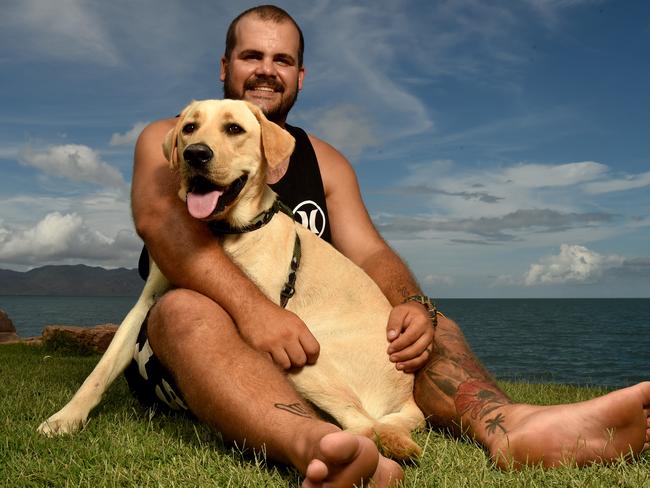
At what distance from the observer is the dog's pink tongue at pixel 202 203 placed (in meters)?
3.67

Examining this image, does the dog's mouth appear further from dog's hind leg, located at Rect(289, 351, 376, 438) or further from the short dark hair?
the short dark hair

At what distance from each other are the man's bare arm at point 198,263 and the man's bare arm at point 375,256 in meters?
0.67

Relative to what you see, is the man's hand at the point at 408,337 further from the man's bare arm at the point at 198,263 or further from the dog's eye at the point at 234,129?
the dog's eye at the point at 234,129

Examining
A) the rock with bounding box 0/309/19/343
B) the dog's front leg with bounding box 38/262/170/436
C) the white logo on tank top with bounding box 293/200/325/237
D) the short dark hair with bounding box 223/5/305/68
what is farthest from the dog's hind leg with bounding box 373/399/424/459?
the rock with bounding box 0/309/19/343

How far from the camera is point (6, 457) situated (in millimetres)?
3371

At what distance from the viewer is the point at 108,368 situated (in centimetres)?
401

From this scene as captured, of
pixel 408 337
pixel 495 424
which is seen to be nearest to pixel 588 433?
pixel 495 424

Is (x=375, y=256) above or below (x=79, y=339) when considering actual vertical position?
above

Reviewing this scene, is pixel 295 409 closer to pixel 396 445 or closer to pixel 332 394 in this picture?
pixel 332 394

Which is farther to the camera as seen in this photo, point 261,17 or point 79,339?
point 79,339

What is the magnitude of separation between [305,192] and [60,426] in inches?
98.9

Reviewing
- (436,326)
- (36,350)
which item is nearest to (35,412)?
(436,326)

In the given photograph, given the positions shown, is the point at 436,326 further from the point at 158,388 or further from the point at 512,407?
the point at 158,388

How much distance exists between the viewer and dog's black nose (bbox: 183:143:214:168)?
354 cm
